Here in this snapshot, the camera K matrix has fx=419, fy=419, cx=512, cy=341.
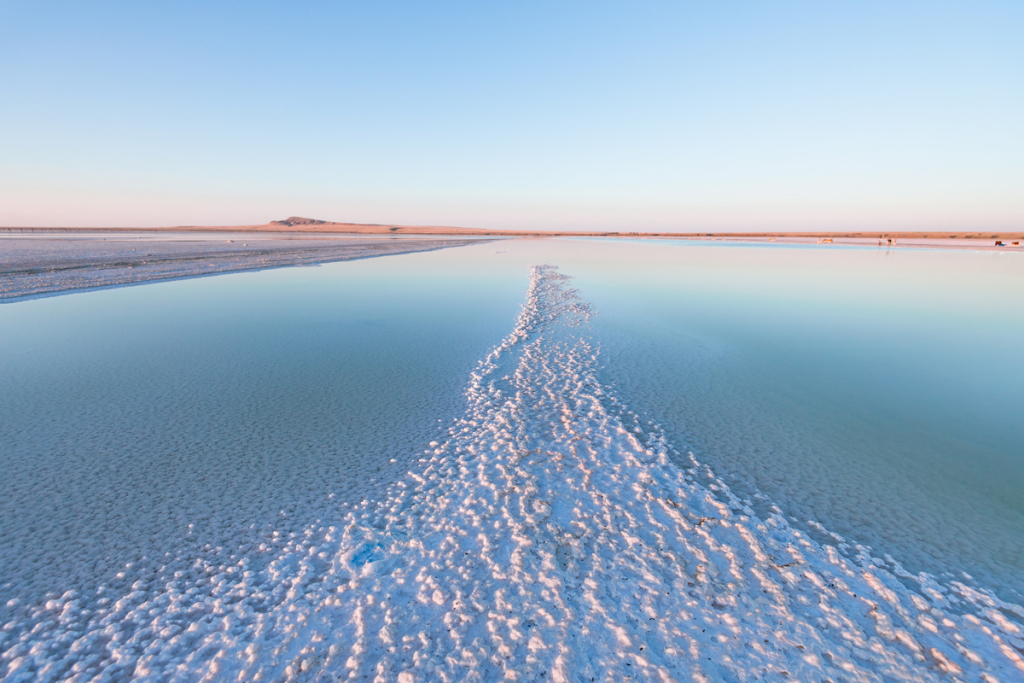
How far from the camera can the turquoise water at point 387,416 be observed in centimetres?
313

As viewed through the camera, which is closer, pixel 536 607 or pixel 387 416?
pixel 536 607

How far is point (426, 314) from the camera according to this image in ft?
35.4

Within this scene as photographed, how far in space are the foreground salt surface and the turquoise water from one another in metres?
0.33

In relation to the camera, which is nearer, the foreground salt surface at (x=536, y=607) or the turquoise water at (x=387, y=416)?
the foreground salt surface at (x=536, y=607)

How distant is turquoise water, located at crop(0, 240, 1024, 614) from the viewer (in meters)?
3.13

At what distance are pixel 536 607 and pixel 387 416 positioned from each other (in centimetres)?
306

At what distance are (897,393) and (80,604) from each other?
8.73 metres

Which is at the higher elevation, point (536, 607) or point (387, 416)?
point (387, 416)

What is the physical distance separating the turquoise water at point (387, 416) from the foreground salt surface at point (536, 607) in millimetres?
334

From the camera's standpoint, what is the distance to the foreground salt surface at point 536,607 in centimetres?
217

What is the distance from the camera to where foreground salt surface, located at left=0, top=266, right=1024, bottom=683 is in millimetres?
2172

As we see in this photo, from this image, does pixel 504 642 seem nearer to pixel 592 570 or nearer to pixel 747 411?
pixel 592 570

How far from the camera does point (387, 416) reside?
4996 millimetres

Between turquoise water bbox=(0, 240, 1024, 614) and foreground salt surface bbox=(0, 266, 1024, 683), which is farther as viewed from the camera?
turquoise water bbox=(0, 240, 1024, 614)
